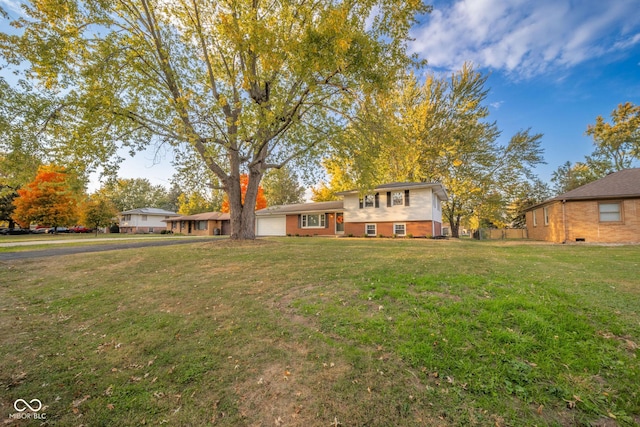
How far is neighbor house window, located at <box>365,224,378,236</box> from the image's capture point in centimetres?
2312

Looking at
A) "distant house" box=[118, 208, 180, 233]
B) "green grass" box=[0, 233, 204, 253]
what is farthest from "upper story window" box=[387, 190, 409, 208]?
"distant house" box=[118, 208, 180, 233]

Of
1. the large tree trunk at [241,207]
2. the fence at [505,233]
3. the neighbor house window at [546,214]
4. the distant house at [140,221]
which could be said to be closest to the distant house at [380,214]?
the neighbor house window at [546,214]

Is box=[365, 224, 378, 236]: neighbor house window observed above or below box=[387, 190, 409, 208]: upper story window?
below

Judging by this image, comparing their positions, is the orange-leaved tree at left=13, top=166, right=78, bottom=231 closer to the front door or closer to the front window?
the front door

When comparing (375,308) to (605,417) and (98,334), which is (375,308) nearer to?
(605,417)

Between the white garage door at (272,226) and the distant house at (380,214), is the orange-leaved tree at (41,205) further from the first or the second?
the distant house at (380,214)

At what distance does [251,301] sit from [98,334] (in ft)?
8.33

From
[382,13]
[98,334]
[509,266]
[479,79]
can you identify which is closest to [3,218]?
[98,334]

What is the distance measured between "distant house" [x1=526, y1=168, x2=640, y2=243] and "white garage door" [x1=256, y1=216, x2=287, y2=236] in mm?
23958

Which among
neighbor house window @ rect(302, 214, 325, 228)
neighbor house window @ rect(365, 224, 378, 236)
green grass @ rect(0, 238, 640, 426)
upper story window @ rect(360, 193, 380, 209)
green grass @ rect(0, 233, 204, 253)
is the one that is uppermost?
upper story window @ rect(360, 193, 380, 209)

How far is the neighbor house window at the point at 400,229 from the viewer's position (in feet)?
71.1

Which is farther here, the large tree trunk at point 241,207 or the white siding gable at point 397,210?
the white siding gable at point 397,210

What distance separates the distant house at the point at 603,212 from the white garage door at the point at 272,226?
23958 mm

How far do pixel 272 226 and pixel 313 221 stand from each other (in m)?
6.06
